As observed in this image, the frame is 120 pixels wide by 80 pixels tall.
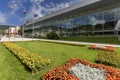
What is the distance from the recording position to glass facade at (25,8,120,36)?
30742 millimetres

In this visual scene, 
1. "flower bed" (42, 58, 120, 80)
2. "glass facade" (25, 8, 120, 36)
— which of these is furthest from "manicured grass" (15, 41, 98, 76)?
"glass facade" (25, 8, 120, 36)

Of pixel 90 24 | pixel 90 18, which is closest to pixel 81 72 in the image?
pixel 90 24

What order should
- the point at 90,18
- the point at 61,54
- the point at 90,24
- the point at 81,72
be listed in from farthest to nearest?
the point at 90,18, the point at 90,24, the point at 61,54, the point at 81,72

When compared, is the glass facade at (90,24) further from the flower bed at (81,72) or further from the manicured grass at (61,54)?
the flower bed at (81,72)

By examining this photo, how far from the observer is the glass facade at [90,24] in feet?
101

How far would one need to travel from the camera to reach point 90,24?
36.5m

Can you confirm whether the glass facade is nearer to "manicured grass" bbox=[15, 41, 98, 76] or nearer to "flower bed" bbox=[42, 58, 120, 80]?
"manicured grass" bbox=[15, 41, 98, 76]

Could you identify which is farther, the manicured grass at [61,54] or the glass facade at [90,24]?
the glass facade at [90,24]

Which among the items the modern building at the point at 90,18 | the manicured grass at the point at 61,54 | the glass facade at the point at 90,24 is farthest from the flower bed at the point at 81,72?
the glass facade at the point at 90,24

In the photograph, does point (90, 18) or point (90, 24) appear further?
point (90, 18)

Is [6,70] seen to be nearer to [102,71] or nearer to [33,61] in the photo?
[33,61]

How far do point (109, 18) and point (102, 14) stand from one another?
244 cm

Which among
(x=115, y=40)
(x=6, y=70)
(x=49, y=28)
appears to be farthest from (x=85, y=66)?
(x=49, y=28)

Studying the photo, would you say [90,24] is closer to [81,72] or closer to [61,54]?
[61,54]
